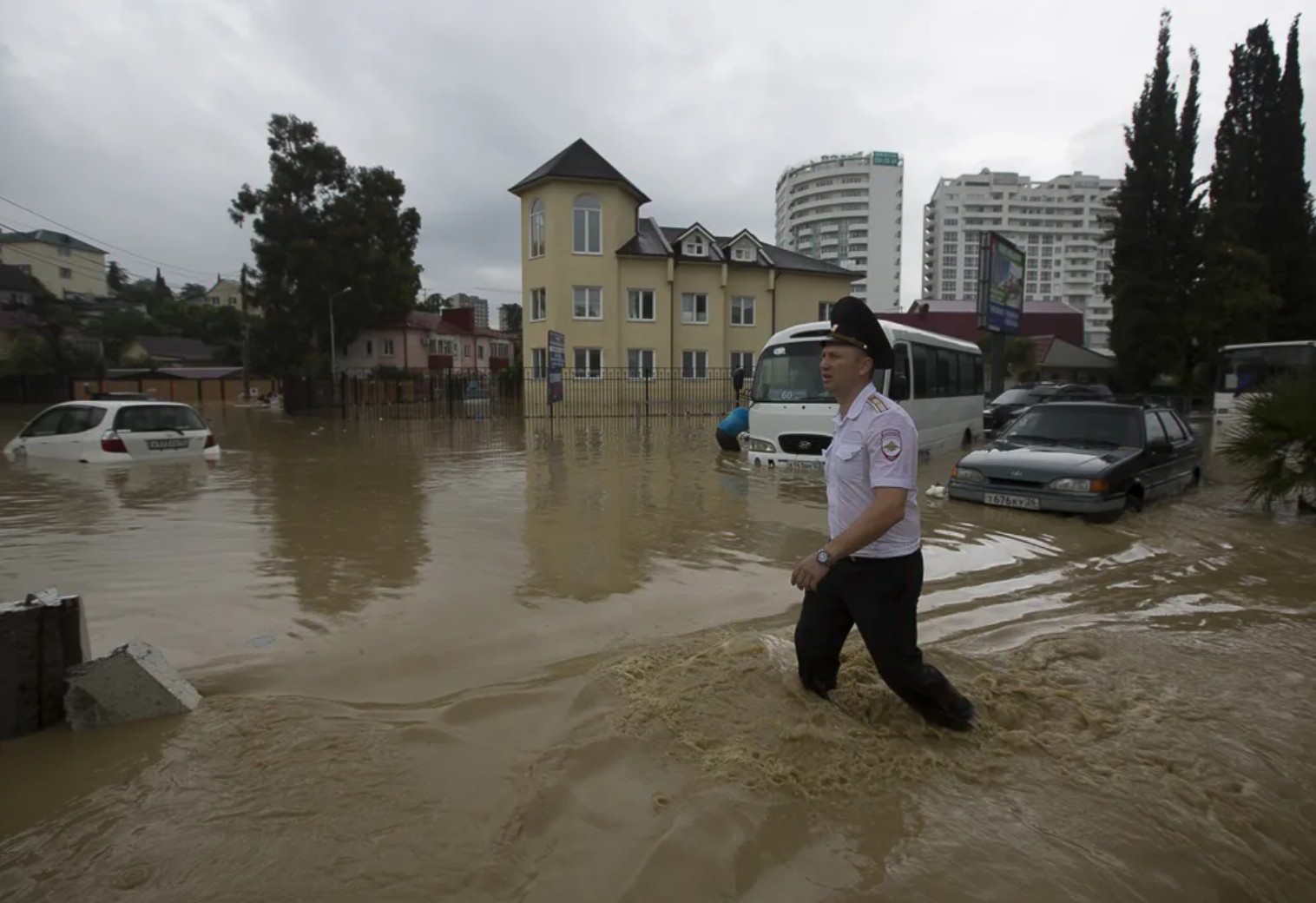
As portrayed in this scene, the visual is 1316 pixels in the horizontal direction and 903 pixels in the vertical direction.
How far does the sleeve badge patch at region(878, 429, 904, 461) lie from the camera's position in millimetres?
3148

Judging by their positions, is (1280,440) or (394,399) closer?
(1280,440)

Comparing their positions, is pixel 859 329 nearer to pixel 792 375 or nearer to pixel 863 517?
pixel 863 517

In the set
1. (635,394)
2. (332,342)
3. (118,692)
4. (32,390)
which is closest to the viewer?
(118,692)

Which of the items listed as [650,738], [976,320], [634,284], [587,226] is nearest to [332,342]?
[587,226]

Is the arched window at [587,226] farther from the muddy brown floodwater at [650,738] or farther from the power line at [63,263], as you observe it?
the power line at [63,263]

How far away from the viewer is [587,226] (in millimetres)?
33312

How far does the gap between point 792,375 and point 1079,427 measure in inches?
171

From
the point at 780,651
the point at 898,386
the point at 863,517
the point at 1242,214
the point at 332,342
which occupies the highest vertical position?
the point at 1242,214

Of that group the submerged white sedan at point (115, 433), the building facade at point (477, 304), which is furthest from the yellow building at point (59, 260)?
the submerged white sedan at point (115, 433)

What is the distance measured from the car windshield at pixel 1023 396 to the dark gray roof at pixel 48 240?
3934 inches

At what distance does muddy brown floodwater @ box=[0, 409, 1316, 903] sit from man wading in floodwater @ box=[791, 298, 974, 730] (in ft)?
1.28

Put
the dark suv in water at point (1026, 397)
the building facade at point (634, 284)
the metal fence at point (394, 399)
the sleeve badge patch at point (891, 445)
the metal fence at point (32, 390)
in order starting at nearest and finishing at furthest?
the sleeve badge patch at point (891, 445), the dark suv in water at point (1026, 397), the metal fence at point (394, 399), the building facade at point (634, 284), the metal fence at point (32, 390)

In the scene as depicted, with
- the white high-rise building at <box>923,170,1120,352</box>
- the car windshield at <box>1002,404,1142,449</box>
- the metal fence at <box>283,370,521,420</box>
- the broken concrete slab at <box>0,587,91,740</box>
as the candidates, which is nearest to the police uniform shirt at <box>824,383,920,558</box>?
the broken concrete slab at <box>0,587,91,740</box>

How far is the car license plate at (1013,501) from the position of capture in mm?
9258
